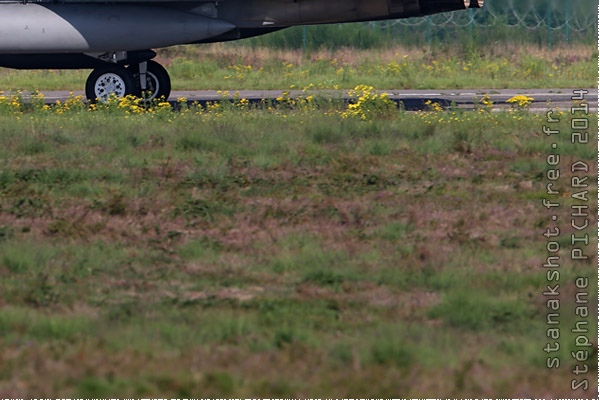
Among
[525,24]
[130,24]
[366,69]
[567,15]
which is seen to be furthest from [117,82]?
[567,15]

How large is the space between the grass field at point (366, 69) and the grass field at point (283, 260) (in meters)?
10.1

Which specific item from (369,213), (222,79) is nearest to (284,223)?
(369,213)

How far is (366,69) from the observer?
29.2 m

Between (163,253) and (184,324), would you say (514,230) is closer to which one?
(163,253)

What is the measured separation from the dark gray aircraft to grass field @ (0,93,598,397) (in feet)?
11.5

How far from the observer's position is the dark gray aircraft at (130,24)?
1952cm

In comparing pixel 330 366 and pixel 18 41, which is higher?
pixel 18 41

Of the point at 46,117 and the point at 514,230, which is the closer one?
the point at 514,230

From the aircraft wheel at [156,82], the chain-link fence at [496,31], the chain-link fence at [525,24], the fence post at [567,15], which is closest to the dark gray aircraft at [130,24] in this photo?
the aircraft wheel at [156,82]

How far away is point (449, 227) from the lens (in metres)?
10.5

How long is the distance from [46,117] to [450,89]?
10.9m

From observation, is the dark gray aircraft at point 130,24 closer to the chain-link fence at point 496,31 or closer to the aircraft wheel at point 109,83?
the aircraft wheel at point 109,83

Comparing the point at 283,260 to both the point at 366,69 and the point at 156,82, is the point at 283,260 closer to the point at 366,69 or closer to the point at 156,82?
the point at 156,82

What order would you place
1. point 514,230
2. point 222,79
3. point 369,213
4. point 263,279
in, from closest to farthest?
point 263,279 < point 514,230 < point 369,213 < point 222,79
